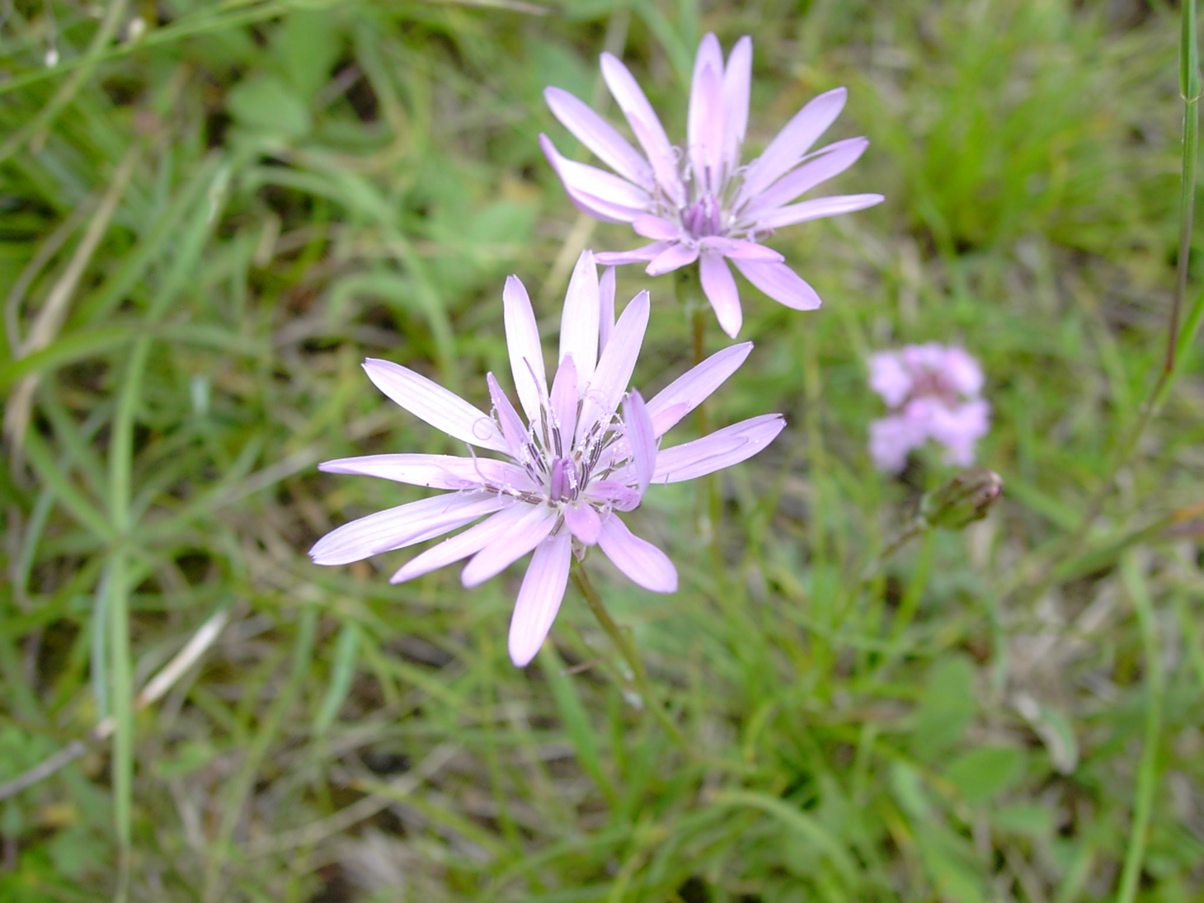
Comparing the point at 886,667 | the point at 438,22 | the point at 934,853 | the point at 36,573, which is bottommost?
the point at 934,853

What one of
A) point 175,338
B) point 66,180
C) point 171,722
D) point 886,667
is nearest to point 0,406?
point 175,338

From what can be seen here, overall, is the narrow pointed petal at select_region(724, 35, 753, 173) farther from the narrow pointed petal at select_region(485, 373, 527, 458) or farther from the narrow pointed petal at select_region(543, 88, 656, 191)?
the narrow pointed petal at select_region(485, 373, 527, 458)

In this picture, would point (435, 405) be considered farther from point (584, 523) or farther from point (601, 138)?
point (601, 138)

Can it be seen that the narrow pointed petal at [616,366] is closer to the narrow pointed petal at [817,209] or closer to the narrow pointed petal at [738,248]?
the narrow pointed petal at [738,248]

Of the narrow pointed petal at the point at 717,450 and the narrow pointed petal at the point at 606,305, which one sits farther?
the narrow pointed petal at the point at 606,305

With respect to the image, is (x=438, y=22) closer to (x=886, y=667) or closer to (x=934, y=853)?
(x=886, y=667)

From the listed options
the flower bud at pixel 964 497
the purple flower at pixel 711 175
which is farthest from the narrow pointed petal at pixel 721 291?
the flower bud at pixel 964 497
